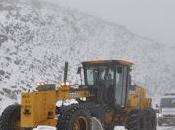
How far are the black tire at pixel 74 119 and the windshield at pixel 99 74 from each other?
2055 millimetres

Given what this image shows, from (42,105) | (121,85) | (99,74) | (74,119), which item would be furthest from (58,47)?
(74,119)

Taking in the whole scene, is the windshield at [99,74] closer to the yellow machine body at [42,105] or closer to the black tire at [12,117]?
the yellow machine body at [42,105]

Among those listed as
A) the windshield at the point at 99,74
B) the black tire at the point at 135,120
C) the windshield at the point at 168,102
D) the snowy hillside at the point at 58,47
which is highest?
the snowy hillside at the point at 58,47

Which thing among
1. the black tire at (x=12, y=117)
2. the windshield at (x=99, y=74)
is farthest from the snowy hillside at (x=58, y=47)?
the black tire at (x=12, y=117)

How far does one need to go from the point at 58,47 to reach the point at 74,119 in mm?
37382

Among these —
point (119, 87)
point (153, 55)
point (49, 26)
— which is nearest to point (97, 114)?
point (119, 87)

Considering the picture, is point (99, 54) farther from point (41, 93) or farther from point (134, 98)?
point (41, 93)

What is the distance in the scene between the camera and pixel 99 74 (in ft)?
58.7

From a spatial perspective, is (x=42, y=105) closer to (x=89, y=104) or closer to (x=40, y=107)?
(x=40, y=107)

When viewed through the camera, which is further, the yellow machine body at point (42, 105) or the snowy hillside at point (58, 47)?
the snowy hillside at point (58, 47)

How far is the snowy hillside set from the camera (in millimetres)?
42812

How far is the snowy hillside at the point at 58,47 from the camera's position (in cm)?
4281

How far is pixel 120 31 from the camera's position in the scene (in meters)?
67.0

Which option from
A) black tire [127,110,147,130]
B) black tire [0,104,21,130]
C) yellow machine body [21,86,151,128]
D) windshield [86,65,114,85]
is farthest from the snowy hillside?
yellow machine body [21,86,151,128]
